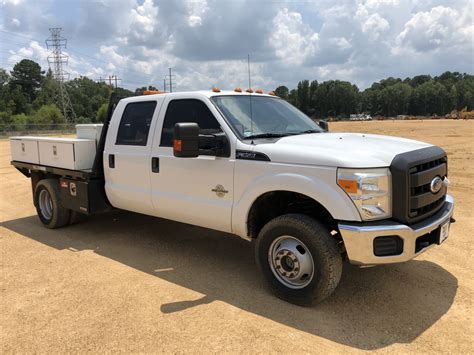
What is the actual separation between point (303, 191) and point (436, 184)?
1.23 meters

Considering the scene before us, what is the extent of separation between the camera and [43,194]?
702 cm

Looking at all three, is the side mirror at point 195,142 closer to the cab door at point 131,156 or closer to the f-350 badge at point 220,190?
the f-350 badge at point 220,190

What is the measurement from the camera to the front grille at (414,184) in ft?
11.7

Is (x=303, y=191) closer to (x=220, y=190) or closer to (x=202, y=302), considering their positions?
(x=220, y=190)

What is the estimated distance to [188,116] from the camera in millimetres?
4941

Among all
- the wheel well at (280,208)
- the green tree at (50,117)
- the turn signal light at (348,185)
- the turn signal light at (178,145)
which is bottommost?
the wheel well at (280,208)

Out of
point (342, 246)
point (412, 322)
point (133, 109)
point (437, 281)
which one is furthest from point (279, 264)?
point (133, 109)

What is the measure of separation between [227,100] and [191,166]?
2.76 ft

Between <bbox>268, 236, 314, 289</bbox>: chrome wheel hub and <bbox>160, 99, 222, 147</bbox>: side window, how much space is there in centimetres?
136

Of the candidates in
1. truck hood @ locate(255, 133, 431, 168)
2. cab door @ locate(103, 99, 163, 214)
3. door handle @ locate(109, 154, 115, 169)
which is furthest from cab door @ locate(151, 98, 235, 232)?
door handle @ locate(109, 154, 115, 169)

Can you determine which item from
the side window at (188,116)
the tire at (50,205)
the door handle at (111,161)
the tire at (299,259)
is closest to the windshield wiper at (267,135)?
the side window at (188,116)

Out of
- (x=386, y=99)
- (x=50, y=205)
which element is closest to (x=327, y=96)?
(x=386, y=99)

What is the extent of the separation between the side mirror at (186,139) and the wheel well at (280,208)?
2.64ft

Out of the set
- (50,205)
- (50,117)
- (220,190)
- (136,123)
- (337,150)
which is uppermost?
(50,117)
